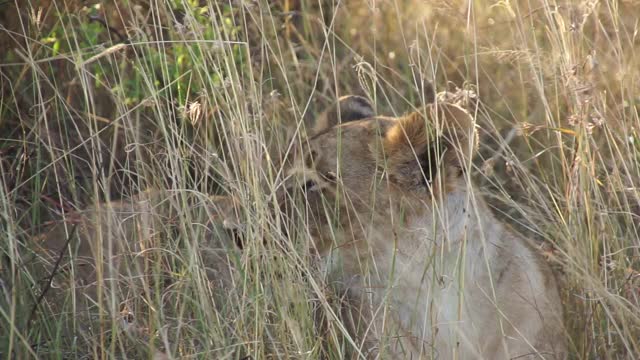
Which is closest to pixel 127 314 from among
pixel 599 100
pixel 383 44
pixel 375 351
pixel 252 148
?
pixel 252 148

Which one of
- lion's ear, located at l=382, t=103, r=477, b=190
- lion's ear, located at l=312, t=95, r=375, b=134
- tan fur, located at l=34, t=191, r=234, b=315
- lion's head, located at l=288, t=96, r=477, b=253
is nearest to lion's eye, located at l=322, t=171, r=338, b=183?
lion's head, located at l=288, t=96, r=477, b=253

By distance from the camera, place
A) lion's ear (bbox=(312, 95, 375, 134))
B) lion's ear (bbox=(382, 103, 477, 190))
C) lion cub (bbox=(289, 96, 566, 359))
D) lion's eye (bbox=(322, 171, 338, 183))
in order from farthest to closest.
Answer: lion's ear (bbox=(312, 95, 375, 134)) < lion's eye (bbox=(322, 171, 338, 183)) < lion cub (bbox=(289, 96, 566, 359)) < lion's ear (bbox=(382, 103, 477, 190))

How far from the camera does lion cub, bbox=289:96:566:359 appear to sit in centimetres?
300

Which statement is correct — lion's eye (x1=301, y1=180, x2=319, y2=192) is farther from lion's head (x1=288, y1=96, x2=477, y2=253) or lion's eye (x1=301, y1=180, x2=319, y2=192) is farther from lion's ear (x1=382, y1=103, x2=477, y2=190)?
lion's ear (x1=382, y1=103, x2=477, y2=190)

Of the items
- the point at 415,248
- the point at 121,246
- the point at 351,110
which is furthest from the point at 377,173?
the point at 121,246

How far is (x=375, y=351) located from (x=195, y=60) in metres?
1.08

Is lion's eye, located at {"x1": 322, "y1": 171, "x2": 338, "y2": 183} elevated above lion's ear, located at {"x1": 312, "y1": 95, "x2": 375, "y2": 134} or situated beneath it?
situated beneath

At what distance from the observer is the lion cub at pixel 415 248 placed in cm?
300

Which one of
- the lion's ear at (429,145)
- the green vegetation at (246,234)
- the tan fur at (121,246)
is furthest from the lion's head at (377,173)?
the tan fur at (121,246)

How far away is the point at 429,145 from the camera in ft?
9.58

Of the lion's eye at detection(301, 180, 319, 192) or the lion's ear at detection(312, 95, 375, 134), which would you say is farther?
the lion's ear at detection(312, 95, 375, 134)

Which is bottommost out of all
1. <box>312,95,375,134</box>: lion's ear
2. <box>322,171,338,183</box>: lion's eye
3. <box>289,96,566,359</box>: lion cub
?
<box>289,96,566,359</box>: lion cub

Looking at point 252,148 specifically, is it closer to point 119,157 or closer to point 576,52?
point 576,52

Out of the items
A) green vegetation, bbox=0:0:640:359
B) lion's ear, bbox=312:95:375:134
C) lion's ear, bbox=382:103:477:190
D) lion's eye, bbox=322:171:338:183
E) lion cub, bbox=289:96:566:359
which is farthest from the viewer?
lion's ear, bbox=312:95:375:134
